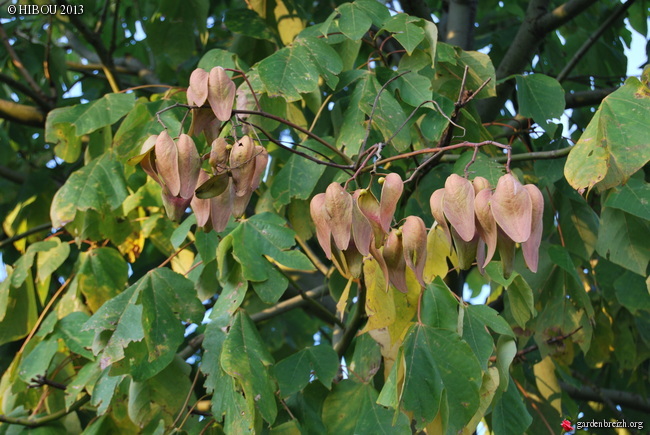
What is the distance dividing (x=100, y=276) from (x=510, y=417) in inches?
55.8

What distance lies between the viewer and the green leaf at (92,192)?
7.50ft

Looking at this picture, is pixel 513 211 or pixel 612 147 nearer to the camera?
pixel 513 211

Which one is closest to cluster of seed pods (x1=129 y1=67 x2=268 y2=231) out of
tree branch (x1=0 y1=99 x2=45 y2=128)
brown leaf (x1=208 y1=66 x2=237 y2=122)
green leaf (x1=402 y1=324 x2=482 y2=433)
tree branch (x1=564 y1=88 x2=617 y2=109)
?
brown leaf (x1=208 y1=66 x2=237 y2=122)

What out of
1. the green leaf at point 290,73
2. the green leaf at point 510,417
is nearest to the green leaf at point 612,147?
the green leaf at point 510,417

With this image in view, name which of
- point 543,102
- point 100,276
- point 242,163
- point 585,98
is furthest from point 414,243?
point 585,98

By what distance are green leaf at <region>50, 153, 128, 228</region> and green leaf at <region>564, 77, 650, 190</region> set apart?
137 centimetres

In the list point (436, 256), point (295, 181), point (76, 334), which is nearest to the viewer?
point (436, 256)

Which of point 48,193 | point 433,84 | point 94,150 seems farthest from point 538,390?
point 48,193

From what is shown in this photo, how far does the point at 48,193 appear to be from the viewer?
323 centimetres

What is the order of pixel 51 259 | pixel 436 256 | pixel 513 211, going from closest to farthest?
pixel 513 211
pixel 436 256
pixel 51 259

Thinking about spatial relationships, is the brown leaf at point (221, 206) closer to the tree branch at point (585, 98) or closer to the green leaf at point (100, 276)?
the green leaf at point (100, 276)

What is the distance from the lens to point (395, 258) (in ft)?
4.26

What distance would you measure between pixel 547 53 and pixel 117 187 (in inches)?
A: 82.6

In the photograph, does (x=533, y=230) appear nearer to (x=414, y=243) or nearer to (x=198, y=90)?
(x=414, y=243)
